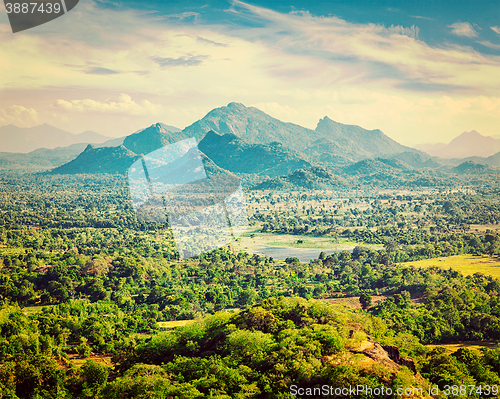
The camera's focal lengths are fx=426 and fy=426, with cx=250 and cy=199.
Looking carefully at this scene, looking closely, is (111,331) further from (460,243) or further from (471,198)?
(471,198)

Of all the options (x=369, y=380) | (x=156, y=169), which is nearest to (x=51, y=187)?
(x=156, y=169)

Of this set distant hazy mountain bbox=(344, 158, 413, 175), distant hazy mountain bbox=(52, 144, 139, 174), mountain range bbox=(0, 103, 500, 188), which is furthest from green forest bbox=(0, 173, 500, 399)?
distant hazy mountain bbox=(344, 158, 413, 175)

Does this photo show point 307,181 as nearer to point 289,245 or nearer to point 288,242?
point 288,242

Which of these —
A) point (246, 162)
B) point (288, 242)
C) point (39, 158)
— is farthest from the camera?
point (39, 158)

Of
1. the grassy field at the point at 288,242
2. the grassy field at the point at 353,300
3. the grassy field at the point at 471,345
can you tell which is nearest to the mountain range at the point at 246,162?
the grassy field at the point at 288,242

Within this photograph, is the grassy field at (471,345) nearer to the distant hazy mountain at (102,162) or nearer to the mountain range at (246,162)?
the mountain range at (246,162)

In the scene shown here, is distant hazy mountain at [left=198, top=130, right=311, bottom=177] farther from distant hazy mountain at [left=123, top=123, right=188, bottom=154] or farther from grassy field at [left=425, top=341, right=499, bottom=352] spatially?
grassy field at [left=425, top=341, right=499, bottom=352]

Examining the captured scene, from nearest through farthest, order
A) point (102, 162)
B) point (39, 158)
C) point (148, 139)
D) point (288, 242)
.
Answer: point (288, 242) → point (102, 162) → point (148, 139) → point (39, 158)

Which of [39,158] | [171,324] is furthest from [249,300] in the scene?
[39,158]
